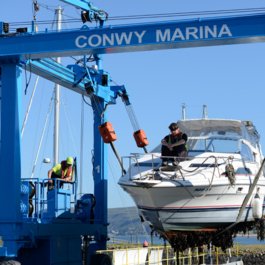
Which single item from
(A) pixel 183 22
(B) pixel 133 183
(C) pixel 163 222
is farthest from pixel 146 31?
(C) pixel 163 222

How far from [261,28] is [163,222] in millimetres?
4615

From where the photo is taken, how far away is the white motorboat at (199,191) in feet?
42.4

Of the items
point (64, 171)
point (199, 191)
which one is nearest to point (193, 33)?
point (199, 191)

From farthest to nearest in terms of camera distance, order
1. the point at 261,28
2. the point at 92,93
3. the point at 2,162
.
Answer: the point at 92,93 < the point at 2,162 < the point at 261,28

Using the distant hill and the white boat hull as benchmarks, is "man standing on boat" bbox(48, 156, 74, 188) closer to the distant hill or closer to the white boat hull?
the distant hill

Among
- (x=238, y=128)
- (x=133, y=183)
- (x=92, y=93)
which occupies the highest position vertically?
(x=92, y=93)

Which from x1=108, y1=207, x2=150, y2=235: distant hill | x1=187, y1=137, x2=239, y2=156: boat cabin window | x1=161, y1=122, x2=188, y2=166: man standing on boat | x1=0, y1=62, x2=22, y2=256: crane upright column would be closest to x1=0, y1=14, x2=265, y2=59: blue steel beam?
x1=0, y1=62, x2=22, y2=256: crane upright column

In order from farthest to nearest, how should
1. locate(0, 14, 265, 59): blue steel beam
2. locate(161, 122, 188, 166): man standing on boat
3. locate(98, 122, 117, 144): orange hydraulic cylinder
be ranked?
locate(98, 122, 117, 144): orange hydraulic cylinder
locate(161, 122, 188, 166): man standing on boat
locate(0, 14, 265, 59): blue steel beam

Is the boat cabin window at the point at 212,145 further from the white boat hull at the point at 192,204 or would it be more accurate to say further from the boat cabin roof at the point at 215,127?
the white boat hull at the point at 192,204

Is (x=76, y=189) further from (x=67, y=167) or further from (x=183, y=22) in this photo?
(x=183, y=22)

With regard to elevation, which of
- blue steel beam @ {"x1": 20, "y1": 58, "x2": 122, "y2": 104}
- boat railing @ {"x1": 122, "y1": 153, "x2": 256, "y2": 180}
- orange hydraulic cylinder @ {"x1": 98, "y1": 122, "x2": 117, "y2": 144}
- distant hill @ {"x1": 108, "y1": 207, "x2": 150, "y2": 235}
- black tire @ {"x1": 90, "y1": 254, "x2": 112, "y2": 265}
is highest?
blue steel beam @ {"x1": 20, "y1": 58, "x2": 122, "y2": 104}

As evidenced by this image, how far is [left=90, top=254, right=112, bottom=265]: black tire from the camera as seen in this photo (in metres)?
15.6

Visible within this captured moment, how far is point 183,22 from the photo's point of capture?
12977 mm

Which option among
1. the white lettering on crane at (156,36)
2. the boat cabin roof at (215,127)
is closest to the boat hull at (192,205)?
the boat cabin roof at (215,127)
